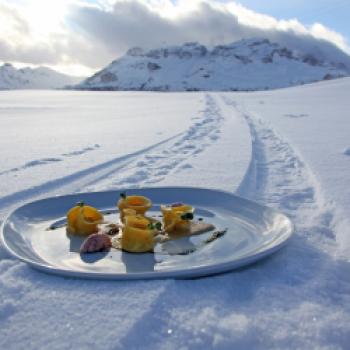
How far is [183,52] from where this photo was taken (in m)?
196

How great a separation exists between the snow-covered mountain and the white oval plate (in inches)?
5273

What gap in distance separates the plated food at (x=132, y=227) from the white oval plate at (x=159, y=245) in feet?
0.12

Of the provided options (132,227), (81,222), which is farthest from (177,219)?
(81,222)

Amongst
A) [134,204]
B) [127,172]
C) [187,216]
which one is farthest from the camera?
[127,172]

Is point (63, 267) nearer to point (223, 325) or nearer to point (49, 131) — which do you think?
point (223, 325)

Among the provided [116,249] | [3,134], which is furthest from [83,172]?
[3,134]

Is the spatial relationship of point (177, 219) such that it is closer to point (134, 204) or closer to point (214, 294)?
point (134, 204)

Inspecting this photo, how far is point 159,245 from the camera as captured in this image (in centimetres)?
186

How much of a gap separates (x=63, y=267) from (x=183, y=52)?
20130 cm

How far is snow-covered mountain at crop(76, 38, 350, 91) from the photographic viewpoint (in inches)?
5768

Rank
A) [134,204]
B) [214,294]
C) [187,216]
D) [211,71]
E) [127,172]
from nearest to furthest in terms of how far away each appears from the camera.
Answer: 1. [214,294]
2. [187,216]
3. [134,204]
4. [127,172]
5. [211,71]

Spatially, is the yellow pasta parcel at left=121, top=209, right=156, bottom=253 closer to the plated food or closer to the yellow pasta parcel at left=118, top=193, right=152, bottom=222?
the plated food

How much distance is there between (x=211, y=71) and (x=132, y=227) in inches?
6770

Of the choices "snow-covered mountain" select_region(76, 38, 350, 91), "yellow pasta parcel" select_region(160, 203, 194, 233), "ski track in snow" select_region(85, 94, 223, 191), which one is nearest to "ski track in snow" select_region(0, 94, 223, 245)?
"ski track in snow" select_region(85, 94, 223, 191)
